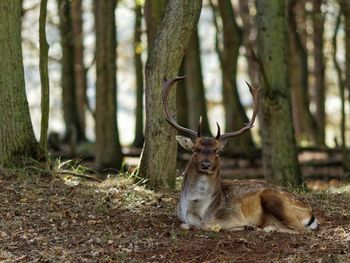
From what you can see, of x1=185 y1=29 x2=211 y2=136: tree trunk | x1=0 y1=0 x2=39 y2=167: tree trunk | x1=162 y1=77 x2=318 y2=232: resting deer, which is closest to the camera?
x1=162 y1=77 x2=318 y2=232: resting deer

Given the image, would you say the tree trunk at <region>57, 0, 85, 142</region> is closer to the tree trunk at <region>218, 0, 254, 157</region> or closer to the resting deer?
the tree trunk at <region>218, 0, 254, 157</region>

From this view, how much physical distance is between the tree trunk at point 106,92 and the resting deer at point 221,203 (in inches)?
290

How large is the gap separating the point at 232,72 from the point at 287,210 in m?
10.2

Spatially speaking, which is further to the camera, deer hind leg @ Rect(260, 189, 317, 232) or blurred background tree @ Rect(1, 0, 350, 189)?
blurred background tree @ Rect(1, 0, 350, 189)

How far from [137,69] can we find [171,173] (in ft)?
36.1

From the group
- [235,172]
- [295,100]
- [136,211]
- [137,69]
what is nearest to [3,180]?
[136,211]

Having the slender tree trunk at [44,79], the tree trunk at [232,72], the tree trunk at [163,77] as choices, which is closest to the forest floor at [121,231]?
the tree trunk at [163,77]

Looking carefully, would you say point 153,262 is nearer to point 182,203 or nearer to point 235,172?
point 182,203

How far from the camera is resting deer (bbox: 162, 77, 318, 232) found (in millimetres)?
9891

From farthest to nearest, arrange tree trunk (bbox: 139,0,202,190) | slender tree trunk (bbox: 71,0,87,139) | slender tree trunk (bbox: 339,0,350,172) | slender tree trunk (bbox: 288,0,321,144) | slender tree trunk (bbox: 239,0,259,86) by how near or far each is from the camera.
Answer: slender tree trunk (bbox: 239,0,259,86) → slender tree trunk (bbox: 71,0,87,139) → slender tree trunk (bbox: 288,0,321,144) → slender tree trunk (bbox: 339,0,350,172) → tree trunk (bbox: 139,0,202,190)

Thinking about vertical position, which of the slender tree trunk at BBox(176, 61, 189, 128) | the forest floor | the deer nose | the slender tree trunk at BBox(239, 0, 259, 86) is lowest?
the forest floor

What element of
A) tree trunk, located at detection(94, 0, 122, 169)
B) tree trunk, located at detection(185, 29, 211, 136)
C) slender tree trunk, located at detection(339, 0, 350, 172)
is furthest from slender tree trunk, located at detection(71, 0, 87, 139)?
slender tree trunk, located at detection(339, 0, 350, 172)

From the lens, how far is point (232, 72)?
19.9 m

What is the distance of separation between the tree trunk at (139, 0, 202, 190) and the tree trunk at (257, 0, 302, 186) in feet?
9.10
